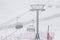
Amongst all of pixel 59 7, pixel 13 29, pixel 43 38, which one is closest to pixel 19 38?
pixel 13 29

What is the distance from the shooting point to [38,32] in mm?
773

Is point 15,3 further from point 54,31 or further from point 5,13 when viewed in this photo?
point 54,31

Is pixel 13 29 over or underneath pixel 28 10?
underneath

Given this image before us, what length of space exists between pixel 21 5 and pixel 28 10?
0.07 m

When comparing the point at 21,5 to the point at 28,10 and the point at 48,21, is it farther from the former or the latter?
the point at 48,21

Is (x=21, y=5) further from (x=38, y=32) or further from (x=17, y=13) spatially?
(x=38, y=32)

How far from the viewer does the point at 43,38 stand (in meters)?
0.77

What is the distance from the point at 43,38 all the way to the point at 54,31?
11 cm

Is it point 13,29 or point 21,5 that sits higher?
point 21,5

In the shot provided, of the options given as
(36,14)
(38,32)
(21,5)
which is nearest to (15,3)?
(21,5)

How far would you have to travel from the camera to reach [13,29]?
770mm

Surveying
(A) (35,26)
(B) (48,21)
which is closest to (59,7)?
(B) (48,21)

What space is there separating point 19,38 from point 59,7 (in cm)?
41

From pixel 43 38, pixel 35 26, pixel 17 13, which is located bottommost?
pixel 43 38
